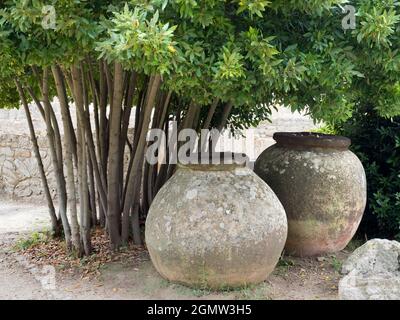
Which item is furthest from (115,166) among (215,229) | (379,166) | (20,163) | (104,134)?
(20,163)

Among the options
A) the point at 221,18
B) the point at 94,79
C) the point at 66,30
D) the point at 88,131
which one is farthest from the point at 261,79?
the point at 94,79

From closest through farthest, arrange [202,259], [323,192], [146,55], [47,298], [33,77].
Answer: [146,55]
[202,259]
[47,298]
[323,192]
[33,77]

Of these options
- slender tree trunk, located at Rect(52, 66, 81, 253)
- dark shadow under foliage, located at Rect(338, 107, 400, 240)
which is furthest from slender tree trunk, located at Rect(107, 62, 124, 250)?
A: dark shadow under foliage, located at Rect(338, 107, 400, 240)

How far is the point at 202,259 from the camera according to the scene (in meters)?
3.65

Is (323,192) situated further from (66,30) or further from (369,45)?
(66,30)

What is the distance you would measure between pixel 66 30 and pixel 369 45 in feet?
6.42

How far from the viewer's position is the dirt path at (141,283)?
385 cm

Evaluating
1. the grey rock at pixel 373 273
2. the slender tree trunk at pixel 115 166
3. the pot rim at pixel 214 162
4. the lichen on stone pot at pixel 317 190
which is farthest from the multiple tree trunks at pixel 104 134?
the grey rock at pixel 373 273

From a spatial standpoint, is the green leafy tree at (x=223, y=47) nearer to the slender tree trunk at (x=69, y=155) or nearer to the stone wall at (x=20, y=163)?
the slender tree trunk at (x=69, y=155)

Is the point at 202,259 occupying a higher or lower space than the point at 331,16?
lower

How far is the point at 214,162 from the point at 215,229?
558 millimetres

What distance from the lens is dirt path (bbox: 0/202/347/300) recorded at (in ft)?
12.6

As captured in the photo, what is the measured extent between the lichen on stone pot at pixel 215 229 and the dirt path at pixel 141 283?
0.12m

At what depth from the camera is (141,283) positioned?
4.08 m
